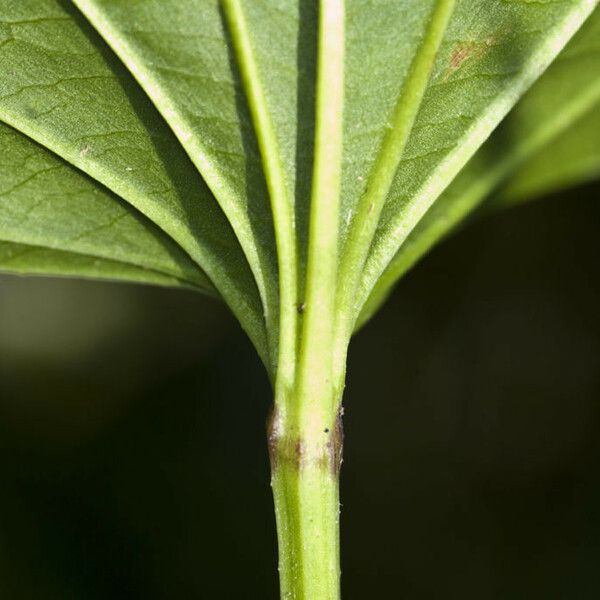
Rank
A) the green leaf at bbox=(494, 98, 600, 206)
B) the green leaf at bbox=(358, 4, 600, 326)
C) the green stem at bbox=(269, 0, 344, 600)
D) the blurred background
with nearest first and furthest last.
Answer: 1. the green stem at bbox=(269, 0, 344, 600)
2. the green leaf at bbox=(358, 4, 600, 326)
3. the green leaf at bbox=(494, 98, 600, 206)
4. the blurred background

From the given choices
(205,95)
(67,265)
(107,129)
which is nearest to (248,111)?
(205,95)

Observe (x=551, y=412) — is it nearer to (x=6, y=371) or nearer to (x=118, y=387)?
(x=118, y=387)

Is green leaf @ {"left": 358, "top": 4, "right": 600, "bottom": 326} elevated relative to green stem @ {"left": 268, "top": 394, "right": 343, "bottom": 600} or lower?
elevated

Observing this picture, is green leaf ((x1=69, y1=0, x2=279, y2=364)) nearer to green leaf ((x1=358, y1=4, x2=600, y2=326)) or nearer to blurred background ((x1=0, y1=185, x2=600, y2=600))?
green leaf ((x1=358, y1=4, x2=600, y2=326))

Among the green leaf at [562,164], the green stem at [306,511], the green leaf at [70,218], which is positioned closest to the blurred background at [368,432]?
the green leaf at [562,164]

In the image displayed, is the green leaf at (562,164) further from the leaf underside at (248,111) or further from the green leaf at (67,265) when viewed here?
the green leaf at (67,265)

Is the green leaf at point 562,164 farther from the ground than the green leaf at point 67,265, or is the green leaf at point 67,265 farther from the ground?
the green leaf at point 562,164

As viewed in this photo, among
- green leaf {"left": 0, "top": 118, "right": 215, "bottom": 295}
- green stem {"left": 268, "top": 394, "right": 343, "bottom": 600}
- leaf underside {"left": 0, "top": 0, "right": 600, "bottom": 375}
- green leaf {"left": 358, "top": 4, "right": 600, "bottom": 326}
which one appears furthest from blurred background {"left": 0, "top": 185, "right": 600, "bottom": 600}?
green stem {"left": 268, "top": 394, "right": 343, "bottom": 600}
